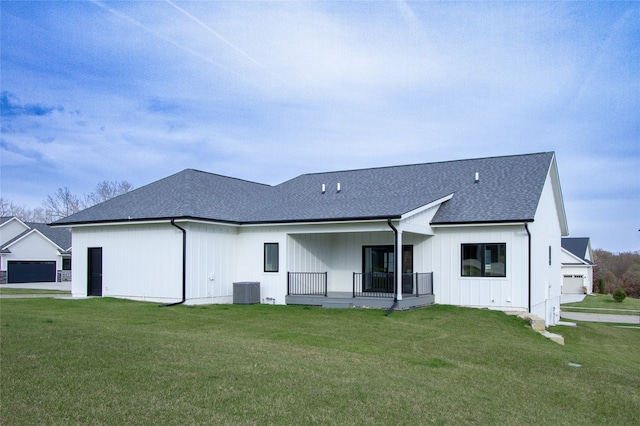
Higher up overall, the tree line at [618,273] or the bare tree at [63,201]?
the bare tree at [63,201]

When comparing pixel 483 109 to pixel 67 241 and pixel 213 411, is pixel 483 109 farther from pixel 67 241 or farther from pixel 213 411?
pixel 67 241

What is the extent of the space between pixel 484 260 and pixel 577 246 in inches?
1586

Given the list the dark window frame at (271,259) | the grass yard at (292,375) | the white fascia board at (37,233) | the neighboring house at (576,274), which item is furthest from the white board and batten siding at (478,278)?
the white fascia board at (37,233)

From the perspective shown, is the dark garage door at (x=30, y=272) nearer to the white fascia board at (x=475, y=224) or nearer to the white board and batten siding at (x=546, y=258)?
the white fascia board at (x=475, y=224)

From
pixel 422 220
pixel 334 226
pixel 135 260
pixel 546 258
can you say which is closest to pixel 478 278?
pixel 422 220

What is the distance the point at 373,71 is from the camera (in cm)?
2058

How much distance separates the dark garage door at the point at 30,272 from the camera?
44.1 meters

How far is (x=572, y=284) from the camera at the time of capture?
163ft

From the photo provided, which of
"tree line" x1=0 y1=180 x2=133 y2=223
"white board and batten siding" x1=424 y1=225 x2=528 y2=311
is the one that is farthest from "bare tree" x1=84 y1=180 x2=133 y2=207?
"white board and batten siding" x1=424 y1=225 x2=528 y2=311

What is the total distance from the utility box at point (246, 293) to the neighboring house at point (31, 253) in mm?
30777

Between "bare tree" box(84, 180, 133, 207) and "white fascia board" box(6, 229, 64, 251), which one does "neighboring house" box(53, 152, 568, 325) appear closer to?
"white fascia board" box(6, 229, 64, 251)

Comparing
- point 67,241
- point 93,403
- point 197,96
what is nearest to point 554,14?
point 197,96

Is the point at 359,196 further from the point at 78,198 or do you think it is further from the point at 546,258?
the point at 78,198

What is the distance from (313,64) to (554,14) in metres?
8.25
